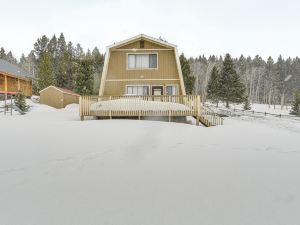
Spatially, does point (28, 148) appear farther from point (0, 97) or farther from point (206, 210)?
point (0, 97)

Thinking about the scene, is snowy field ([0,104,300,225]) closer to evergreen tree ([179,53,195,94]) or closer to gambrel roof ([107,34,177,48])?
gambrel roof ([107,34,177,48])

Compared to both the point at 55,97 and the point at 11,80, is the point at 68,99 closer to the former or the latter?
the point at 55,97

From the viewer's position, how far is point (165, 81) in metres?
21.6

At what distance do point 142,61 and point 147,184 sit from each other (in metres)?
17.9

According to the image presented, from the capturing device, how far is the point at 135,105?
16.2 metres

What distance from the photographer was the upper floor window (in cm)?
2183

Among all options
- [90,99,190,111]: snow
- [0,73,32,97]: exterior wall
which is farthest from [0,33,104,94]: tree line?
[90,99,190,111]: snow

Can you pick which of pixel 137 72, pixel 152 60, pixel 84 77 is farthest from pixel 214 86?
pixel 137 72

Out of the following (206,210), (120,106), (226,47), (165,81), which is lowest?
(206,210)

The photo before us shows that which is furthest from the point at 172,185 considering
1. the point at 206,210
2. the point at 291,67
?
the point at 291,67

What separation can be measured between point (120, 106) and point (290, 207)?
13.0 metres

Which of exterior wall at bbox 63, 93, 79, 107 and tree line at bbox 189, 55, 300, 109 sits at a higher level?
tree line at bbox 189, 55, 300, 109

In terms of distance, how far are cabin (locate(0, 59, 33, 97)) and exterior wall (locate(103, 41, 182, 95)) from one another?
38.1 feet

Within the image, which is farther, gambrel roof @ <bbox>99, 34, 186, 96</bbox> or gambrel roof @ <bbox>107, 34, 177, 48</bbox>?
gambrel roof @ <bbox>107, 34, 177, 48</bbox>
